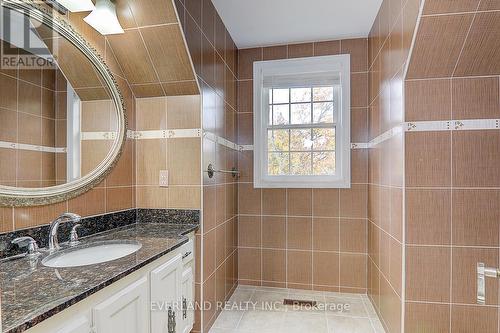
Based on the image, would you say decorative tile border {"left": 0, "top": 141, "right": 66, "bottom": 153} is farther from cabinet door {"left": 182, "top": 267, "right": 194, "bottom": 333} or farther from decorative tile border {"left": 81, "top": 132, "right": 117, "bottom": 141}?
cabinet door {"left": 182, "top": 267, "right": 194, "bottom": 333}

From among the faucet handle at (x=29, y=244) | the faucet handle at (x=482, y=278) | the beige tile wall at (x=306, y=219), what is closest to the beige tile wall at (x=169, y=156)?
the faucet handle at (x=29, y=244)

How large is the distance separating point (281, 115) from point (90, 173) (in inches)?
77.6

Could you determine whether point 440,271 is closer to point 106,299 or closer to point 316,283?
point 316,283

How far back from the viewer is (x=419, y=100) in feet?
5.89

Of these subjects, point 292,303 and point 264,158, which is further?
point 264,158

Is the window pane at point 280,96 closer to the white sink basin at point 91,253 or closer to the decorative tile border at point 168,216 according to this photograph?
the decorative tile border at point 168,216

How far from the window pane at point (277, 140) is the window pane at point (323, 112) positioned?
1.15ft

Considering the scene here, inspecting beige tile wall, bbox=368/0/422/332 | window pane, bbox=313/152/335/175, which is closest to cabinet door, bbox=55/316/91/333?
beige tile wall, bbox=368/0/422/332

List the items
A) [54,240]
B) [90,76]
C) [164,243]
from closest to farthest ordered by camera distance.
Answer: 1. [54,240]
2. [164,243]
3. [90,76]

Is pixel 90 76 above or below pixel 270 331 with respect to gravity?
above

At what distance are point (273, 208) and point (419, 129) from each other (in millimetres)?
1628

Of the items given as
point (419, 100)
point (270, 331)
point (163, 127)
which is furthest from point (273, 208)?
point (419, 100)

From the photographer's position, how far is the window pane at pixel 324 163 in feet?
9.73

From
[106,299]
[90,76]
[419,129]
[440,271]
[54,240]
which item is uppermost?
[90,76]
